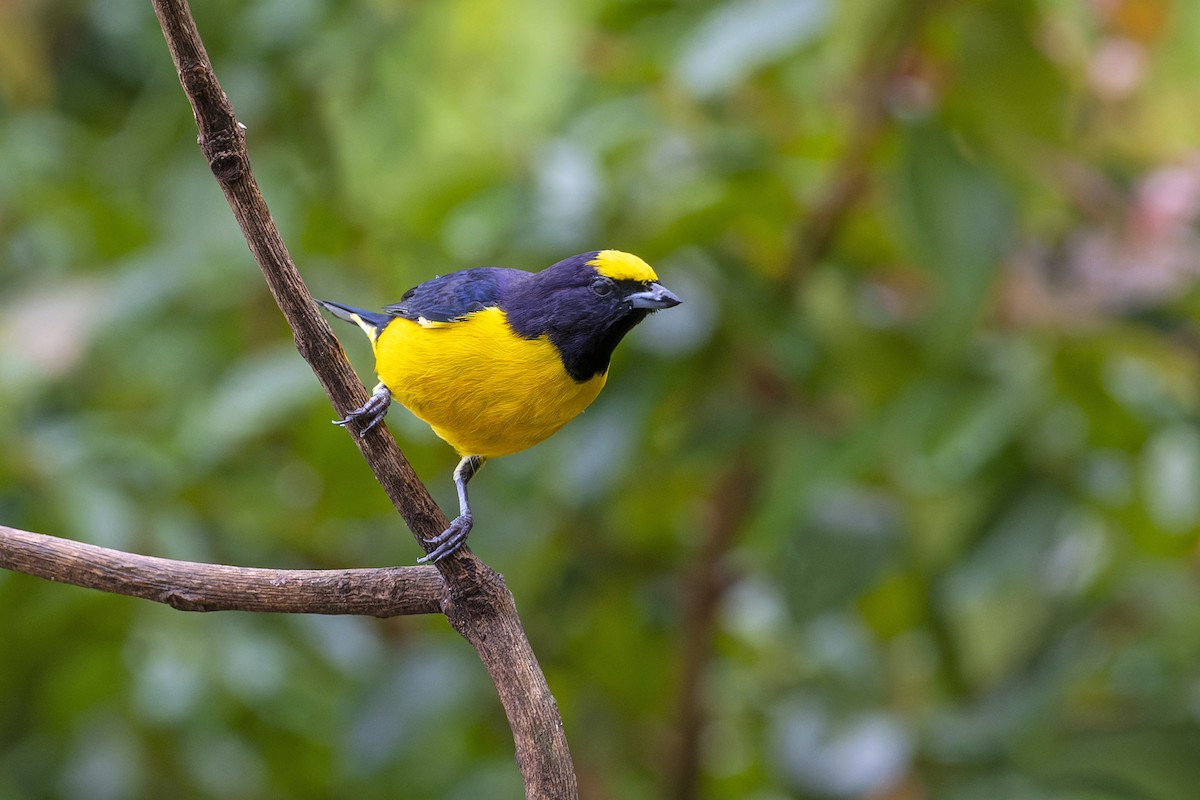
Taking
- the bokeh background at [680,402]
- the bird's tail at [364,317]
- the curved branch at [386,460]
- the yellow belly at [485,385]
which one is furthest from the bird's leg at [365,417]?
the bokeh background at [680,402]

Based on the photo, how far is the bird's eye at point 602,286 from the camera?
974 mm

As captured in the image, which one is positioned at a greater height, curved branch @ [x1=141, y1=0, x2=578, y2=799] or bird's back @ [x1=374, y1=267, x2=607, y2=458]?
bird's back @ [x1=374, y1=267, x2=607, y2=458]

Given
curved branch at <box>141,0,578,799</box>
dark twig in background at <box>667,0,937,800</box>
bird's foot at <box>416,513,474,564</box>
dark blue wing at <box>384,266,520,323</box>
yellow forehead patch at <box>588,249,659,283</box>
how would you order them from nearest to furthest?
curved branch at <box>141,0,578,799</box>, bird's foot at <box>416,513,474,564</box>, yellow forehead patch at <box>588,249,659,283</box>, dark blue wing at <box>384,266,520,323</box>, dark twig in background at <box>667,0,937,800</box>

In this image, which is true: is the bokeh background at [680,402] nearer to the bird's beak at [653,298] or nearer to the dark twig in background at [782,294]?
the dark twig in background at [782,294]

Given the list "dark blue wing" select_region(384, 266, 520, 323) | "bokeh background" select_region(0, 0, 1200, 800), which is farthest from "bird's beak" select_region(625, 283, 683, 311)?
"bokeh background" select_region(0, 0, 1200, 800)

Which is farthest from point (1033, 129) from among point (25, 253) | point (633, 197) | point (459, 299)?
point (25, 253)

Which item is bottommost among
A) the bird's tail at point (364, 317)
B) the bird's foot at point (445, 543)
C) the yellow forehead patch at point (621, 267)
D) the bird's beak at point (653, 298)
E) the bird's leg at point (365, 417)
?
the bird's foot at point (445, 543)

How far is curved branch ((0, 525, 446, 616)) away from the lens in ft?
2.68

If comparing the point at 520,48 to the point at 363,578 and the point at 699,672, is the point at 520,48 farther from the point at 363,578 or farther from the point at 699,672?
the point at 363,578

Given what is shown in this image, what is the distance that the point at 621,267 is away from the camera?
964 mm

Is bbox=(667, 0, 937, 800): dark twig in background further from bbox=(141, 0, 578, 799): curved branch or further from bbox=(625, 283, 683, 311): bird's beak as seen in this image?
bbox=(141, 0, 578, 799): curved branch

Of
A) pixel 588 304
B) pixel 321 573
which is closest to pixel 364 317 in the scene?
pixel 588 304

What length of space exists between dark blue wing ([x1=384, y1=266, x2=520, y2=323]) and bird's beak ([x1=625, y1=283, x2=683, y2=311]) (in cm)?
18

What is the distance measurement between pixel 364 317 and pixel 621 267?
1.07ft
